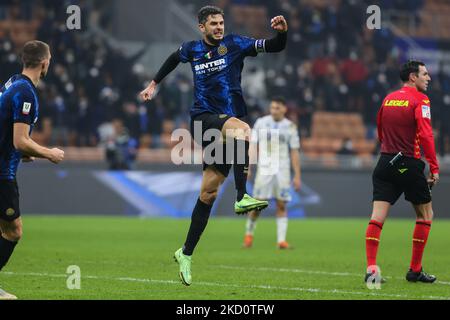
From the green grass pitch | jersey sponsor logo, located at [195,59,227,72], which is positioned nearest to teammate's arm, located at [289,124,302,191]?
the green grass pitch

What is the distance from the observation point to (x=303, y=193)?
2428 cm

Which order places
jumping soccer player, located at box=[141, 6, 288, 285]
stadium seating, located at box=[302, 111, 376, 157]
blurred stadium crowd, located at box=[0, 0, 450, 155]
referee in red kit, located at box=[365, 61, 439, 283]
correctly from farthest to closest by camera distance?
stadium seating, located at box=[302, 111, 376, 157] < blurred stadium crowd, located at box=[0, 0, 450, 155] < referee in red kit, located at box=[365, 61, 439, 283] < jumping soccer player, located at box=[141, 6, 288, 285]

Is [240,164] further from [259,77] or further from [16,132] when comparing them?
[259,77]

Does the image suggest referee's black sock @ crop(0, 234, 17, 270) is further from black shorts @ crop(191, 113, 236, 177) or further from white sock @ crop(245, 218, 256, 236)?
white sock @ crop(245, 218, 256, 236)

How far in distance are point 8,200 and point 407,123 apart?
14.4 feet

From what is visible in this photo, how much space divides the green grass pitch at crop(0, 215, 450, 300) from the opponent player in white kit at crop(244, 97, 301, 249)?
78cm

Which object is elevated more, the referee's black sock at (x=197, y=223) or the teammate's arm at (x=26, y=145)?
the teammate's arm at (x=26, y=145)

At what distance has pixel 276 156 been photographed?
16.6 meters

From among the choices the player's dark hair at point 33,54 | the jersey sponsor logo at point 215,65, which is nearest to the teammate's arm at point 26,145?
the player's dark hair at point 33,54

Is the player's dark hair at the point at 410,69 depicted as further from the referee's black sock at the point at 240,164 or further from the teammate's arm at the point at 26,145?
the teammate's arm at the point at 26,145

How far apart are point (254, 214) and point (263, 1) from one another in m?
16.2

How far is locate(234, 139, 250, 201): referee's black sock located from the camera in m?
9.09

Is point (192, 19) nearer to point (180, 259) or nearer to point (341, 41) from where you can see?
point (341, 41)

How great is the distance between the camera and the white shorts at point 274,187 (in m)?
16.4
